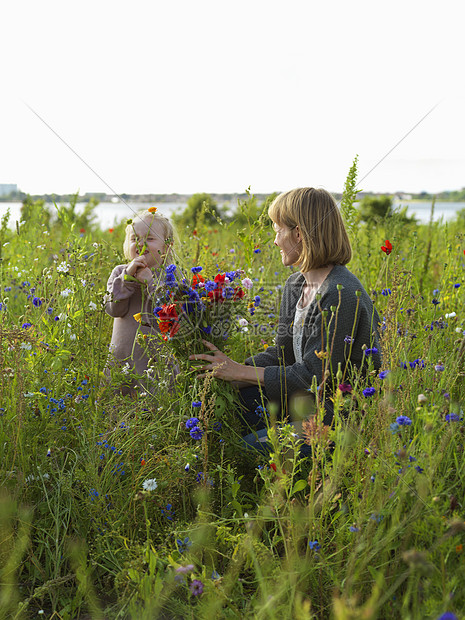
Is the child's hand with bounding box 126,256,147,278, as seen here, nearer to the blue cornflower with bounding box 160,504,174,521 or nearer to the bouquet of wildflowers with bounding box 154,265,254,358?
the bouquet of wildflowers with bounding box 154,265,254,358

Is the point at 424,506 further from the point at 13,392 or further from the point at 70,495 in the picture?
the point at 13,392

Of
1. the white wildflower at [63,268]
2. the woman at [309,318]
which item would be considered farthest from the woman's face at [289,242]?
the white wildflower at [63,268]

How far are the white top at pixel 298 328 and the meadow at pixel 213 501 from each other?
397 millimetres

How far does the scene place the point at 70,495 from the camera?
5.79 feet

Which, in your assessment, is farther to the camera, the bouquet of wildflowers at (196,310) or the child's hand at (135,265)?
the child's hand at (135,265)

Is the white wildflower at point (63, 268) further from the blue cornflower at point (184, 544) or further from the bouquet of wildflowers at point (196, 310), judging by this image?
the blue cornflower at point (184, 544)

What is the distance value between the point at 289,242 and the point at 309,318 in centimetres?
41

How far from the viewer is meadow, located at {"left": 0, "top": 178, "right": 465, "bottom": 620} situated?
52.1 inches

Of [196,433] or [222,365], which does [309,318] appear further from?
[196,433]

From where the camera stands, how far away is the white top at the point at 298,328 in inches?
92.7

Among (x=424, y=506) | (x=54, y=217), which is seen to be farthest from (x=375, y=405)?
(x=54, y=217)

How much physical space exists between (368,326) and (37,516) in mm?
1590

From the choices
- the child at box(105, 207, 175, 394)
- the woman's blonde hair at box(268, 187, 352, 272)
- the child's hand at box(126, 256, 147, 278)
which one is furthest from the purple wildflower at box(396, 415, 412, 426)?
the child's hand at box(126, 256, 147, 278)

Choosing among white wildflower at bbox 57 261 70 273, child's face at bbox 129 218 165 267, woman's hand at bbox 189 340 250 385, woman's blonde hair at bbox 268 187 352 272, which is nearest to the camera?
woman's hand at bbox 189 340 250 385
